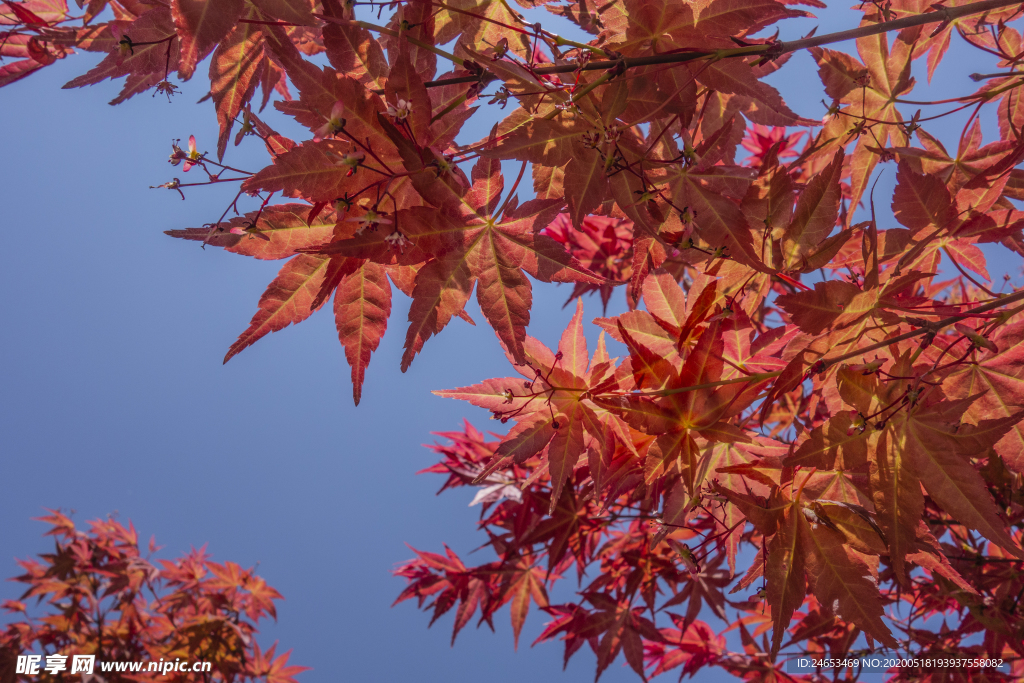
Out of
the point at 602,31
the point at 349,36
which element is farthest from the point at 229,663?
the point at 602,31

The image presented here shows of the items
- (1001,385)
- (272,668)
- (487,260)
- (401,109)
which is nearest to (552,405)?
(487,260)

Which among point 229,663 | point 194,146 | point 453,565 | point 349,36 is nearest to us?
point 349,36

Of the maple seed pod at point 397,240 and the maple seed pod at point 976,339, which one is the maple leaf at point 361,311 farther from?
the maple seed pod at point 976,339

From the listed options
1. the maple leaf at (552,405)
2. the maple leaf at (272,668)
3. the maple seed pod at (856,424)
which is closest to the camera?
the maple seed pod at (856,424)

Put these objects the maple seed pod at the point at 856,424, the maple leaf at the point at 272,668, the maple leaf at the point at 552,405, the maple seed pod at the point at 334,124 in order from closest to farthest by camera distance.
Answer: the maple seed pod at the point at 334,124 < the maple seed pod at the point at 856,424 < the maple leaf at the point at 552,405 < the maple leaf at the point at 272,668

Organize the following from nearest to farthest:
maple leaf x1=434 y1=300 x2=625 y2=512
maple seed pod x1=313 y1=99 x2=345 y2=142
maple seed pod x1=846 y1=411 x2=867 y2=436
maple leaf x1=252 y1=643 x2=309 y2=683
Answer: maple seed pod x1=313 y1=99 x2=345 y2=142 < maple seed pod x1=846 y1=411 x2=867 y2=436 < maple leaf x1=434 y1=300 x2=625 y2=512 < maple leaf x1=252 y1=643 x2=309 y2=683

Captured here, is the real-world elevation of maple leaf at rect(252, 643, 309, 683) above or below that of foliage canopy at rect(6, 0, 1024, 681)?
below

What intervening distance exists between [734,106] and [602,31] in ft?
1.04

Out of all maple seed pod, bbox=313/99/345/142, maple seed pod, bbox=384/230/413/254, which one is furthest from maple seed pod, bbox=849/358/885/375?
maple seed pod, bbox=313/99/345/142

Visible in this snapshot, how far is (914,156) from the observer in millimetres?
925

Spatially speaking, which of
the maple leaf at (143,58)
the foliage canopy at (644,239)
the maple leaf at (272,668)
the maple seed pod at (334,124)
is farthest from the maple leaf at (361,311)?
A: the maple leaf at (272,668)

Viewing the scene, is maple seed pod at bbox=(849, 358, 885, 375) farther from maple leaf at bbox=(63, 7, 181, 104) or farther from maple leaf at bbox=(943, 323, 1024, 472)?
maple leaf at bbox=(63, 7, 181, 104)

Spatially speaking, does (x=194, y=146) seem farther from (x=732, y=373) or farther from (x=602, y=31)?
(x=732, y=373)

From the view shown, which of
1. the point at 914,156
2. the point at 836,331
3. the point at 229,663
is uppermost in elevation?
the point at 914,156
